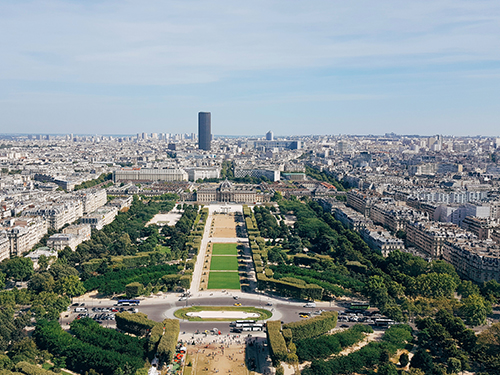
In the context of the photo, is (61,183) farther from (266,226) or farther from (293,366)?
(293,366)

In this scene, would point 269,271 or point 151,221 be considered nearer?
point 269,271

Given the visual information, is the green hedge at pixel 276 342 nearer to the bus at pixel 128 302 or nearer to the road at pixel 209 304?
the road at pixel 209 304

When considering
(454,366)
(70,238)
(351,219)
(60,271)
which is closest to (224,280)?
(60,271)

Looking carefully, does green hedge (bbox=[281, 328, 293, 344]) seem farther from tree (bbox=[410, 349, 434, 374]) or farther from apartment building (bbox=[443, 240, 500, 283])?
apartment building (bbox=[443, 240, 500, 283])

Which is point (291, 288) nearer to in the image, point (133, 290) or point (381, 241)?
point (133, 290)

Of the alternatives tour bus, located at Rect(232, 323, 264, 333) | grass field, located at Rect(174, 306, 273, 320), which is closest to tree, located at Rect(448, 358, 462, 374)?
tour bus, located at Rect(232, 323, 264, 333)

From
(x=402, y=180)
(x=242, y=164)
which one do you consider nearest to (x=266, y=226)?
(x=402, y=180)
